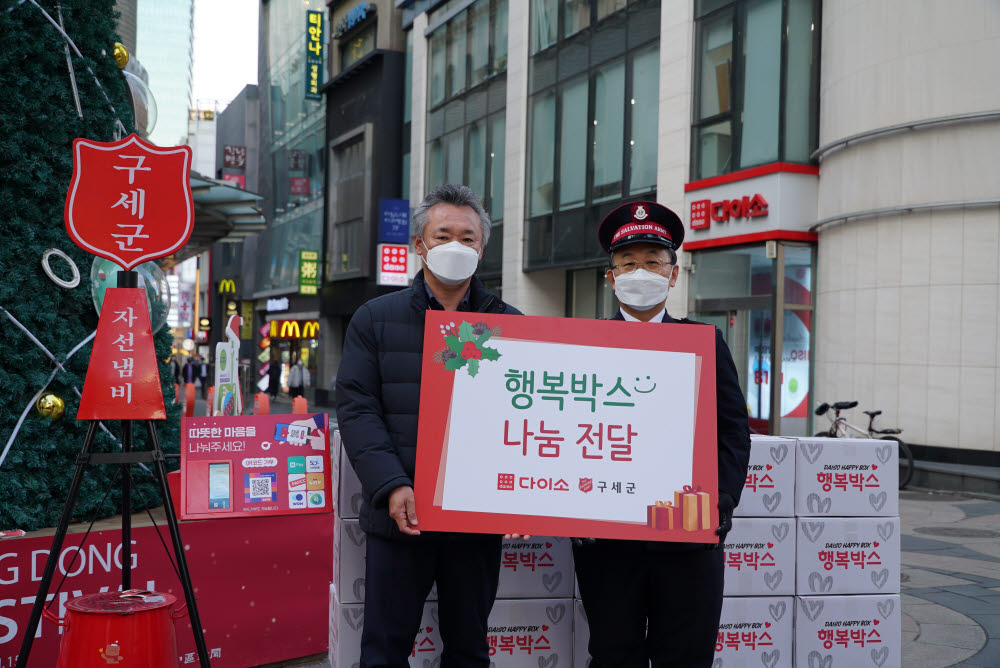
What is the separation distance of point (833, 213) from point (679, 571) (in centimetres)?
1415

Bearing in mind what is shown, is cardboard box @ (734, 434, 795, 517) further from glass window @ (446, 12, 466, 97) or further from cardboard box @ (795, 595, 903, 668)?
glass window @ (446, 12, 466, 97)

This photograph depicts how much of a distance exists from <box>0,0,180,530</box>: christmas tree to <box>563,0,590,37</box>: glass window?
705 inches

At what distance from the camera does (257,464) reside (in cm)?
461

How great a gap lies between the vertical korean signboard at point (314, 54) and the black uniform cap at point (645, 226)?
3872cm

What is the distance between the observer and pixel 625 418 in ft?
10.6

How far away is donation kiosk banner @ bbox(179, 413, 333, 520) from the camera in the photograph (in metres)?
4.54

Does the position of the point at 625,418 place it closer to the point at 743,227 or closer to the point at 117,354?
the point at 117,354

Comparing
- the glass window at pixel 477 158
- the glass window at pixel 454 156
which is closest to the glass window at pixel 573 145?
the glass window at pixel 477 158

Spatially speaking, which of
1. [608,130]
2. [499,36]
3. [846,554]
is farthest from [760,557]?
[499,36]

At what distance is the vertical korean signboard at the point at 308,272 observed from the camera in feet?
125

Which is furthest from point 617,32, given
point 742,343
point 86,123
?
point 86,123

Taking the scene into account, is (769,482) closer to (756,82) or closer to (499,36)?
(756,82)

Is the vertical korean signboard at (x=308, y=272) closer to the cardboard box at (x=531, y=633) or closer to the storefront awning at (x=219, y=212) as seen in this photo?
the storefront awning at (x=219, y=212)

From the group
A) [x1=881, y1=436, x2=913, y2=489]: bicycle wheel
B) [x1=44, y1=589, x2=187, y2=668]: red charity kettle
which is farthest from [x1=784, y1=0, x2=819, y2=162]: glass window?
[x1=44, y1=589, x2=187, y2=668]: red charity kettle
